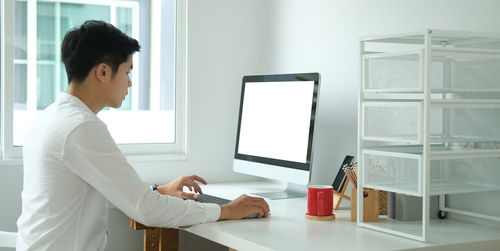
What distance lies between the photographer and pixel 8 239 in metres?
2.13

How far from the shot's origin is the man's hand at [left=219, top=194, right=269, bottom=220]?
2.07m

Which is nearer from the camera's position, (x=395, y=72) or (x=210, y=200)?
(x=395, y=72)

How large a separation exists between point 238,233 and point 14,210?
1377 mm

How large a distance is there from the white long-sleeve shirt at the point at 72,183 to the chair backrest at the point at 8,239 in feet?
0.86

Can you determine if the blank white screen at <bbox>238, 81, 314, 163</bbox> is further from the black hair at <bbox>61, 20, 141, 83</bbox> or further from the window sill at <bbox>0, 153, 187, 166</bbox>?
the black hair at <bbox>61, 20, 141, 83</bbox>

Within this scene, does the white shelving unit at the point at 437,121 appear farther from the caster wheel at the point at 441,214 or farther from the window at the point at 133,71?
the window at the point at 133,71

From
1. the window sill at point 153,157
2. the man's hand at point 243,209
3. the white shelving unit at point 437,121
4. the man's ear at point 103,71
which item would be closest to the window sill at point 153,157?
the window sill at point 153,157

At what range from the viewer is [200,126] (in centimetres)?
324

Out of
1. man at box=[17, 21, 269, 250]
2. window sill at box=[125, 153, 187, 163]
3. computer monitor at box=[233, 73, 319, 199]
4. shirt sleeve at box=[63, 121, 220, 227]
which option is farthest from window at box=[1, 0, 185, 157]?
shirt sleeve at box=[63, 121, 220, 227]

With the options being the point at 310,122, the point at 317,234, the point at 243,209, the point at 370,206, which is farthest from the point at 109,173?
the point at 310,122

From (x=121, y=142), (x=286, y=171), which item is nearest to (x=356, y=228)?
(x=286, y=171)

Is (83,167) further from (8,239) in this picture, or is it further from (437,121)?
(437,121)

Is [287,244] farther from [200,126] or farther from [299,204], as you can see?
[200,126]

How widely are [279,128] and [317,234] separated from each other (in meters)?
0.84
